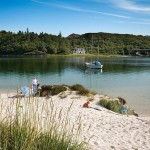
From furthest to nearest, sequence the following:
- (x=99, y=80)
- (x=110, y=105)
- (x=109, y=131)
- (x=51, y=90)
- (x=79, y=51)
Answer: (x=79, y=51), (x=99, y=80), (x=51, y=90), (x=110, y=105), (x=109, y=131)

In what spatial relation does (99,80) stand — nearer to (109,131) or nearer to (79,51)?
(109,131)

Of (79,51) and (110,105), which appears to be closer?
(110,105)

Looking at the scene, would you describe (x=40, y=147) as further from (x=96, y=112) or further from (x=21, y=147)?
(x=96, y=112)

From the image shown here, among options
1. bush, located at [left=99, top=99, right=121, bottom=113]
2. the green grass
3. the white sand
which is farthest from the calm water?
the white sand

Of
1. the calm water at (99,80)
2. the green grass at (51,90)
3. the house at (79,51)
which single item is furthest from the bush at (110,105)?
the house at (79,51)

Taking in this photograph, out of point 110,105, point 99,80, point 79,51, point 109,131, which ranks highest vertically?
point 79,51

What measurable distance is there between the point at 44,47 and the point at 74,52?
23304 mm

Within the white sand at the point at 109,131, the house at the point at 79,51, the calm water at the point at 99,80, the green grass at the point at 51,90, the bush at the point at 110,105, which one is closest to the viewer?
the white sand at the point at 109,131

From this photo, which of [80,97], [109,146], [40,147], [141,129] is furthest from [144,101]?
[40,147]

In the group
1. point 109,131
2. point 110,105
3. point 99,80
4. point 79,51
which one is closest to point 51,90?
point 110,105

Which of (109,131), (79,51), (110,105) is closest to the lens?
(109,131)

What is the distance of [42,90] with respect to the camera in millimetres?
24672

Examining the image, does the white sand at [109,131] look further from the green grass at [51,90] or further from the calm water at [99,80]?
the green grass at [51,90]

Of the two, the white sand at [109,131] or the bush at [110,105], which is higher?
the white sand at [109,131]
